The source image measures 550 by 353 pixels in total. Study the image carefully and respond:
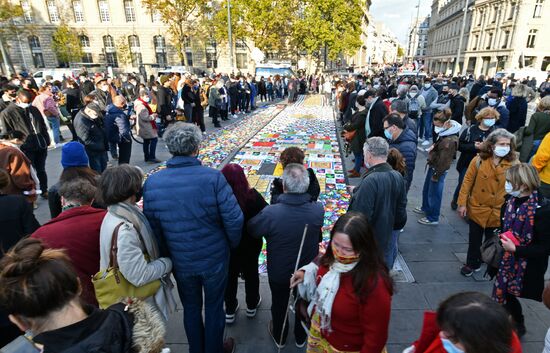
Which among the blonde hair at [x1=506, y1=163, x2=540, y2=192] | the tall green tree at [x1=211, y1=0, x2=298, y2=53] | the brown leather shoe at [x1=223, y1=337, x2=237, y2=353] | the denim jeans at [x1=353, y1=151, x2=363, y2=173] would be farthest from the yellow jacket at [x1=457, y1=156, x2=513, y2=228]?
the tall green tree at [x1=211, y1=0, x2=298, y2=53]

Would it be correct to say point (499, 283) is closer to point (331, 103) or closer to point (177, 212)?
point (177, 212)

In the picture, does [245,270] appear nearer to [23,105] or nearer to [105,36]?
[23,105]

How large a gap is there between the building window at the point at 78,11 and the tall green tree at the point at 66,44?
82.2 inches

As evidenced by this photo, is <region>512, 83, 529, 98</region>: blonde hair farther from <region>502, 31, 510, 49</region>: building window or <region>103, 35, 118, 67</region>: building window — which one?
<region>103, 35, 118, 67</region>: building window

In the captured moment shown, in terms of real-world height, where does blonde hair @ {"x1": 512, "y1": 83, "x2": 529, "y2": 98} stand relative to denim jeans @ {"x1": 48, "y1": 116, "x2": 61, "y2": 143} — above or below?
above

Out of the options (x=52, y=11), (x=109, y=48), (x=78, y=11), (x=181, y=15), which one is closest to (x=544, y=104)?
(x=181, y=15)

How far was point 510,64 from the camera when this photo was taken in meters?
43.0

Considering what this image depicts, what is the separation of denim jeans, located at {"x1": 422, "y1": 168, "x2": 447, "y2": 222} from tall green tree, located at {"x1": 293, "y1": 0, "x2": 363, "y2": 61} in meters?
27.8

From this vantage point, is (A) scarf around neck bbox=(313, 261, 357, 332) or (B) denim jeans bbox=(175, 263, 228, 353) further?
(B) denim jeans bbox=(175, 263, 228, 353)

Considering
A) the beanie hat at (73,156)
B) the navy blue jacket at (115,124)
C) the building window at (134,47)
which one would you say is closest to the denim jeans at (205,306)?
the beanie hat at (73,156)

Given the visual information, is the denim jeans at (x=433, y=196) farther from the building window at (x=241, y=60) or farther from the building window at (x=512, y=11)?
the building window at (x=512, y=11)

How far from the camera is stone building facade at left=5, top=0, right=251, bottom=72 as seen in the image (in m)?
43.0

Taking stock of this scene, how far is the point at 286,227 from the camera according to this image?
243cm

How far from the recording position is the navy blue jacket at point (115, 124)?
6.81m
